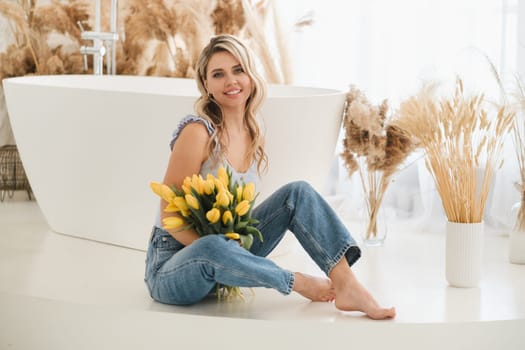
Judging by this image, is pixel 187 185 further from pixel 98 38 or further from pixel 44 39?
pixel 44 39

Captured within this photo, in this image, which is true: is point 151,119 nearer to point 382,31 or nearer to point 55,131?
point 55,131

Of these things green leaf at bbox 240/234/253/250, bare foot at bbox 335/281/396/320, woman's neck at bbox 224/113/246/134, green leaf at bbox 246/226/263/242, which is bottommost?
bare foot at bbox 335/281/396/320

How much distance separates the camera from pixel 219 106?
2.83 m

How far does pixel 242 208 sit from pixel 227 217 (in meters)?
0.05

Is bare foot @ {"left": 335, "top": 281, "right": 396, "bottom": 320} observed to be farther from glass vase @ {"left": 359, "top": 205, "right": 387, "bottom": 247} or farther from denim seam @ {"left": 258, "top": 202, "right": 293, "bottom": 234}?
glass vase @ {"left": 359, "top": 205, "right": 387, "bottom": 247}

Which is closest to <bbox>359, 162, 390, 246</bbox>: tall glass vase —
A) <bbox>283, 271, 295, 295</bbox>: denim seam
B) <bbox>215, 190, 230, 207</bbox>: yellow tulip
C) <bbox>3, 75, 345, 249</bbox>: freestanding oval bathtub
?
<bbox>3, 75, 345, 249</bbox>: freestanding oval bathtub

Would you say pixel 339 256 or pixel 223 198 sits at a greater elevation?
pixel 223 198

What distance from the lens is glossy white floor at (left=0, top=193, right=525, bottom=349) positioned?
101 inches

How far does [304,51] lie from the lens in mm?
4641

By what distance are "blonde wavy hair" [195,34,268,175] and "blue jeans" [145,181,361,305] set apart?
9.3 inches

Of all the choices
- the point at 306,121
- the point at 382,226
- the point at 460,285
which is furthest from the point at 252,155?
the point at 382,226

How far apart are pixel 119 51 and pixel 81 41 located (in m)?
0.23

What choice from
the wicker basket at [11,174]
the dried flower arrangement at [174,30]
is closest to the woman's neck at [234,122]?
the dried flower arrangement at [174,30]

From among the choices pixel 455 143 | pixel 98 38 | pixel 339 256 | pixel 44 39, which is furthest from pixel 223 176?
pixel 44 39
